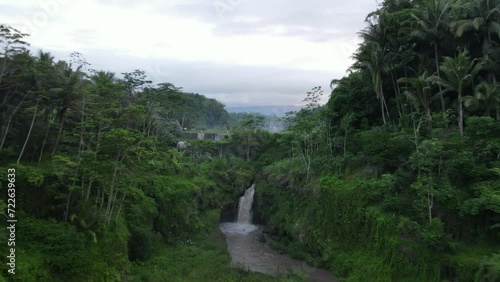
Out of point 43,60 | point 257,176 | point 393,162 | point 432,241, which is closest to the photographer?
point 432,241

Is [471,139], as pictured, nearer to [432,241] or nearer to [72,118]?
[432,241]

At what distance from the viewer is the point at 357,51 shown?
106 feet

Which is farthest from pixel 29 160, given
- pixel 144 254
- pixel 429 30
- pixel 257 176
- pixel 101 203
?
pixel 429 30

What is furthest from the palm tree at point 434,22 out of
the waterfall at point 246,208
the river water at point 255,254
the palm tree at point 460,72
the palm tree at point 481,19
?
the waterfall at point 246,208

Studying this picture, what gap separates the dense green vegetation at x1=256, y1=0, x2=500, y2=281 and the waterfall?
1825mm

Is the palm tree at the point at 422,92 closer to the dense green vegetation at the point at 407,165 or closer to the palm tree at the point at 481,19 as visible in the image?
the dense green vegetation at the point at 407,165

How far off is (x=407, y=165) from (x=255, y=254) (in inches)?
517

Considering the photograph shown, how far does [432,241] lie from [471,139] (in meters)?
8.36

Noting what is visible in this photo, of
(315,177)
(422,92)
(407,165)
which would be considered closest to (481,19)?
(422,92)

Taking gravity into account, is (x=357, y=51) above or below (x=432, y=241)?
above

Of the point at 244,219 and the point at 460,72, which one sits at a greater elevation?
the point at 460,72

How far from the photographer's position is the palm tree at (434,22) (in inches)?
1064

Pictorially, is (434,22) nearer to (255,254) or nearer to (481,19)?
(481,19)

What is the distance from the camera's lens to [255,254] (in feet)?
89.9
